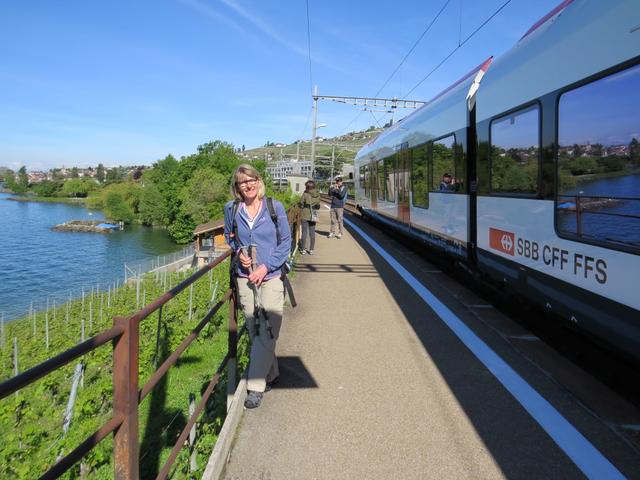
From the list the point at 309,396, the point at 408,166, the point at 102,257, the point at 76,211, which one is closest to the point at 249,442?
the point at 309,396

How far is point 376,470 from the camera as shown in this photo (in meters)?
3.14

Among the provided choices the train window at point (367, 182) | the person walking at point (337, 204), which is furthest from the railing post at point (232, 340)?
the train window at point (367, 182)

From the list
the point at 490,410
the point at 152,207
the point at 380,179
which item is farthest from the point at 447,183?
the point at 152,207

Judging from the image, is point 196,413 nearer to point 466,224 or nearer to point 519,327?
point 519,327

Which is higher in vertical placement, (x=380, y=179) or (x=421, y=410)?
(x=380, y=179)

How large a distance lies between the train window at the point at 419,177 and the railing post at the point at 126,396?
8.79 m

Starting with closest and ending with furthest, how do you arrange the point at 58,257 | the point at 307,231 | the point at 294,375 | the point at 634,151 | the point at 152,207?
the point at 634,151
the point at 294,375
the point at 307,231
the point at 58,257
the point at 152,207

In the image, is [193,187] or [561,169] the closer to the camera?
[561,169]

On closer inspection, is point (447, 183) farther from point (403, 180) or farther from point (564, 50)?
point (403, 180)

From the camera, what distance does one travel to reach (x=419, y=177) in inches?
444

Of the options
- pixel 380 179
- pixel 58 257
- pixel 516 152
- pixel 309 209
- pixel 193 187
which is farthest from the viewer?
pixel 58 257

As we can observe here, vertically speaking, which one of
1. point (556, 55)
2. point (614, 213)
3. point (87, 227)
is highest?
point (556, 55)

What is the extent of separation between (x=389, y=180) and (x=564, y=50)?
1088 cm

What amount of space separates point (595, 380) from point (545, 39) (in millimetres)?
3377
